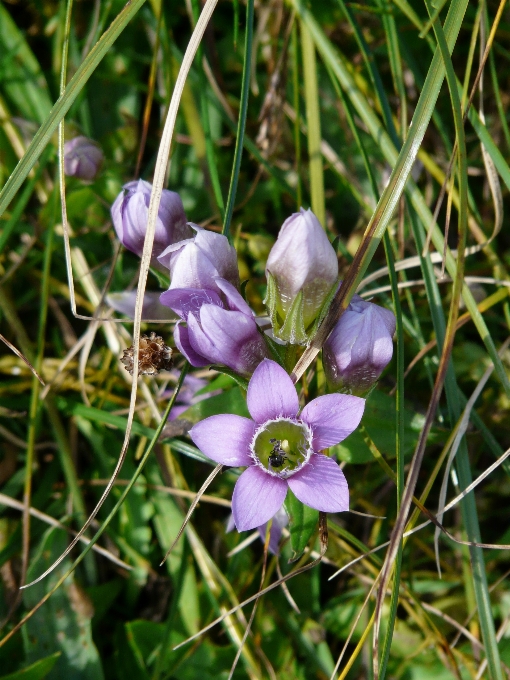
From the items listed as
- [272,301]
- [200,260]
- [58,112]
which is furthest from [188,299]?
[58,112]

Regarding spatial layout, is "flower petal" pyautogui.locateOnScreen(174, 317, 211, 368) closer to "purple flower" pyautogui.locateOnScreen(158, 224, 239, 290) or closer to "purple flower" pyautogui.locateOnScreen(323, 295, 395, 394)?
"purple flower" pyautogui.locateOnScreen(158, 224, 239, 290)

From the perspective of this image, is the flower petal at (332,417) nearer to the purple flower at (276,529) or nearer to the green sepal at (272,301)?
the green sepal at (272,301)

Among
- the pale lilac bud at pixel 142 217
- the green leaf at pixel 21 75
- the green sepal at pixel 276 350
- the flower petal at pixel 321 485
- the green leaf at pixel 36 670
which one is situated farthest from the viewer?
the green leaf at pixel 21 75

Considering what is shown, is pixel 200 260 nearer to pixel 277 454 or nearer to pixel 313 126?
pixel 277 454

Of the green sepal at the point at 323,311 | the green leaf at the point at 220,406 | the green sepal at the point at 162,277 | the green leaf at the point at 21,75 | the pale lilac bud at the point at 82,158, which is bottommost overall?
the green leaf at the point at 220,406

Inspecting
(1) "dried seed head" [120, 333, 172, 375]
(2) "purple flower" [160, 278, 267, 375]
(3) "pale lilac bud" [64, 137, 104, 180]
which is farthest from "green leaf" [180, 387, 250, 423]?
(3) "pale lilac bud" [64, 137, 104, 180]

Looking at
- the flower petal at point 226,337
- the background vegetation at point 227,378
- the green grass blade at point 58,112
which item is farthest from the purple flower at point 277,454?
the green grass blade at point 58,112

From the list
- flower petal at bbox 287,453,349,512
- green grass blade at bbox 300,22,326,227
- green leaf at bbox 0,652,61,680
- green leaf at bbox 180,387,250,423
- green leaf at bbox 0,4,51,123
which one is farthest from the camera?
green leaf at bbox 0,4,51,123

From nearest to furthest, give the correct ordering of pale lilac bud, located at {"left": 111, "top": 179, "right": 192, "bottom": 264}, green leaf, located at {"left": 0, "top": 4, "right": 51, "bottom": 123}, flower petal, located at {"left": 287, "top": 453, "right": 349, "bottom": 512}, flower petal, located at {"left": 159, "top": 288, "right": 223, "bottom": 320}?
flower petal, located at {"left": 287, "top": 453, "right": 349, "bottom": 512} < flower petal, located at {"left": 159, "top": 288, "right": 223, "bottom": 320} < pale lilac bud, located at {"left": 111, "top": 179, "right": 192, "bottom": 264} < green leaf, located at {"left": 0, "top": 4, "right": 51, "bottom": 123}
